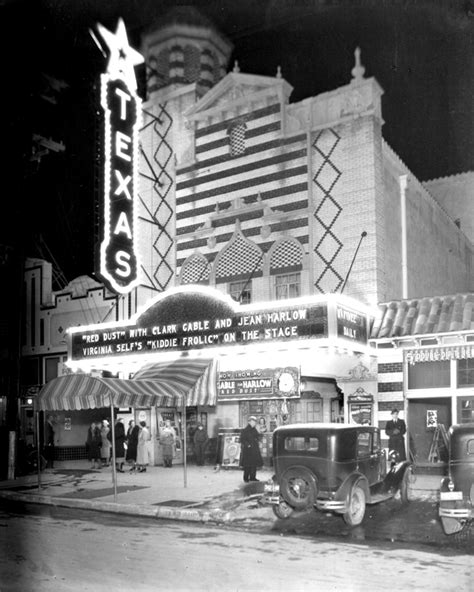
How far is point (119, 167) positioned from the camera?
21.2 m

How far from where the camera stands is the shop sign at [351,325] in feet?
55.0

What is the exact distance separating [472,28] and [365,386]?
39.0 ft

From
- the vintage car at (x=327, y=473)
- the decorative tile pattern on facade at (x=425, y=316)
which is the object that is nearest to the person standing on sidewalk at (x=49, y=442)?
the decorative tile pattern on facade at (x=425, y=316)

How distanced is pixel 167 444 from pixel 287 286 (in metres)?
6.36

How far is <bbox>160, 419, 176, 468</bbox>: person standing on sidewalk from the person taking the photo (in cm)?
2144

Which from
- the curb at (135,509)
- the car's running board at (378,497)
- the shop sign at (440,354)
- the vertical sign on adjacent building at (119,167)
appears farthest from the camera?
the vertical sign on adjacent building at (119,167)

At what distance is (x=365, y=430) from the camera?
12.8 meters

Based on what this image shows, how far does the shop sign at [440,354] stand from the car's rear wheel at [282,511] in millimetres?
6733

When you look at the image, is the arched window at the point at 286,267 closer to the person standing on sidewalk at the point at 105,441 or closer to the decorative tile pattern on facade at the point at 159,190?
the decorative tile pattern on facade at the point at 159,190

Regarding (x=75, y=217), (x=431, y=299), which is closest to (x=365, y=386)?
(x=431, y=299)

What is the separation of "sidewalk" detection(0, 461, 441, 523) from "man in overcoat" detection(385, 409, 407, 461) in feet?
2.75

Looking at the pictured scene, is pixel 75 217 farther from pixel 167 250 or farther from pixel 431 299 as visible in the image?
pixel 431 299

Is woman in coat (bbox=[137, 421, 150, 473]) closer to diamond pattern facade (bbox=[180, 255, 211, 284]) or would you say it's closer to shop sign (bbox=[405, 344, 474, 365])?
diamond pattern facade (bbox=[180, 255, 211, 284])

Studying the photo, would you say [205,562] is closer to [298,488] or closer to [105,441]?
[298,488]
